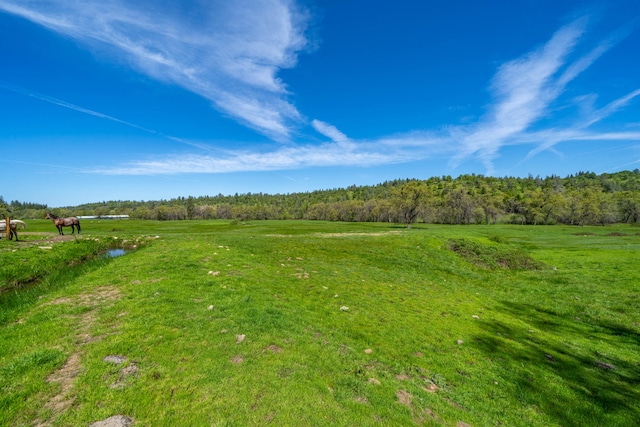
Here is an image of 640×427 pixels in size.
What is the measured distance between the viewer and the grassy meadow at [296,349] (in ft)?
20.2

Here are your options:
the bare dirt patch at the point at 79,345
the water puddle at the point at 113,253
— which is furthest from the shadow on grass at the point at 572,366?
the water puddle at the point at 113,253

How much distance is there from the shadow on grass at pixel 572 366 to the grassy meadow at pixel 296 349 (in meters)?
0.07

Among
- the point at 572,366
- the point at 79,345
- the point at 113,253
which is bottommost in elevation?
the point at 572,366

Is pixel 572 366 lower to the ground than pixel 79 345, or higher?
lower

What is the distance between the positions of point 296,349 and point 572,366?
11957mm

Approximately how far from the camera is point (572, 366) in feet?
35.9

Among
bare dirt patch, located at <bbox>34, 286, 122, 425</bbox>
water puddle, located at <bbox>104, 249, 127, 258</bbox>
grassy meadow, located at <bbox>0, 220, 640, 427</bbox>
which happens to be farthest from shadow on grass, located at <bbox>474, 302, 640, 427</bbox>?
water puddle, located at <bbox>104, 249, 127, 258</bbox>

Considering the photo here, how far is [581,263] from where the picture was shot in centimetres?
3088

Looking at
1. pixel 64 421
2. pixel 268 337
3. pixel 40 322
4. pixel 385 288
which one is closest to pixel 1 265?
pixel 40 322

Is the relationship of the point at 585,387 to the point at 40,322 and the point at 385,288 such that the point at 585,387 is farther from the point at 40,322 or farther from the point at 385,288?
the point at 40,322

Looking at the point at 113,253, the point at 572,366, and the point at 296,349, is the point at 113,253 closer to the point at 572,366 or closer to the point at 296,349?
the point at 296,349

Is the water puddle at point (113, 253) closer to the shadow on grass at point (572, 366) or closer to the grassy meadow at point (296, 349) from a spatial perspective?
the grassy meadow at point (296, 349)

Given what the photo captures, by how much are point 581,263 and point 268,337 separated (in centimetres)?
3987

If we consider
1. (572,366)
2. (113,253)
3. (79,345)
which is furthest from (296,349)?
(113,253)
